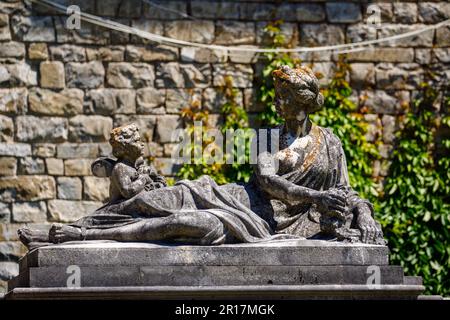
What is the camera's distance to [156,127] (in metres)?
13.5

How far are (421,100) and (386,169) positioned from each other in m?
0.78

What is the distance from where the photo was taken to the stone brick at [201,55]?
13672 millimetres

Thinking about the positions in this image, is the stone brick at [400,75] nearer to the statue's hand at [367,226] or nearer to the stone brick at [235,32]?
the stone brick at [235,32]

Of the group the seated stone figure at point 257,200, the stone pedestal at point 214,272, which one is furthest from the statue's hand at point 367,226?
the stone pedestal at point 214,272

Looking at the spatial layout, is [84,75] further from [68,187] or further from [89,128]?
[68,187]

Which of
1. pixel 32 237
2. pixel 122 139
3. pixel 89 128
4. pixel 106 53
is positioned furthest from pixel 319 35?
pixel 32 237

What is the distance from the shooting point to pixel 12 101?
13.4m

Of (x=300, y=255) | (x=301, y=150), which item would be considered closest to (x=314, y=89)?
(x=301, y=150)

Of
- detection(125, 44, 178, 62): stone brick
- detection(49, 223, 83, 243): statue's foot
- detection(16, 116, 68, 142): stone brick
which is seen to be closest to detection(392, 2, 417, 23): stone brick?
detection(125, 44, 178, 62): stone brick

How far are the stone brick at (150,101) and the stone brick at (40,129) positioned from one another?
0.76m

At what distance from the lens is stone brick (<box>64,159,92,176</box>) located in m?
13.3

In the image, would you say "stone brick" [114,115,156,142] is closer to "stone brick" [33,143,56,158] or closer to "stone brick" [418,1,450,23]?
"stone brick" [33,143,56,158]
